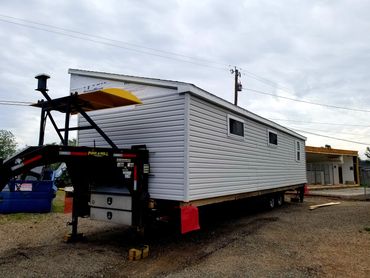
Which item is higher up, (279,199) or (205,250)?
(279,199)

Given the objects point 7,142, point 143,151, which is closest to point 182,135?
point 143,151

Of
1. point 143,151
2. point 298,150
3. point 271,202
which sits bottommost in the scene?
point 271,202

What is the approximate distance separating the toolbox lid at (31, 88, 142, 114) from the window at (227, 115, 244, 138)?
290 cm

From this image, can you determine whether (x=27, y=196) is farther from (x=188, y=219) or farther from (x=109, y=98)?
(x=188, y=219)

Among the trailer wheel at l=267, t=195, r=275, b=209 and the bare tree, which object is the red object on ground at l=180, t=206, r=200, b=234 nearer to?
the trailer wheel at l=267, t=195, r=275, b=209

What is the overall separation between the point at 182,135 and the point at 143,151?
983 millimetres

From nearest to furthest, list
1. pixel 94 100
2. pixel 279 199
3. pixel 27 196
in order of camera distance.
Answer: pixel 94 100 → pixel 27 196 → pixel 279 199

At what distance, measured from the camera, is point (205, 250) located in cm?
701

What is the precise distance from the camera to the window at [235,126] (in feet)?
29.5

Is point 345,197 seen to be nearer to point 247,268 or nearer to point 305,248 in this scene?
point 305,248

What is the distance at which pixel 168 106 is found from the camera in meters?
7.30

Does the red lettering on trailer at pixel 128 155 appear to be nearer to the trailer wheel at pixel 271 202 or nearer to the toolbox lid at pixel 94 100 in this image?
the toolbox lid at pixel 94 100

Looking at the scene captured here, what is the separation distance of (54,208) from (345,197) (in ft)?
49.2

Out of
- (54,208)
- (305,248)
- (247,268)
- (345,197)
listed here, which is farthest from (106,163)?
(345,197)
